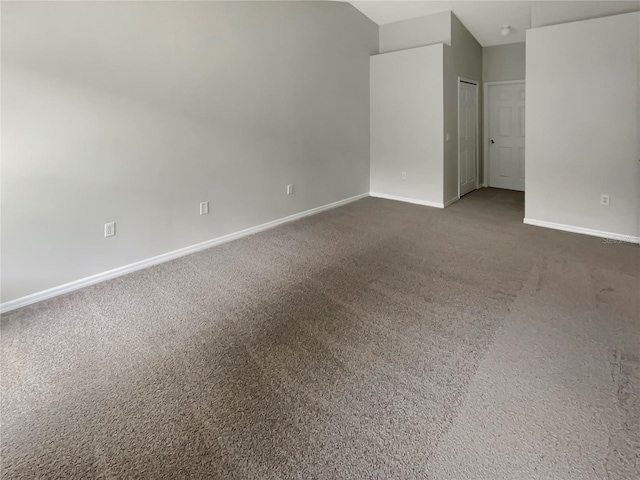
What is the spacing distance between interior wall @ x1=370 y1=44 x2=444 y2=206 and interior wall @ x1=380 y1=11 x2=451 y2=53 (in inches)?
11.7

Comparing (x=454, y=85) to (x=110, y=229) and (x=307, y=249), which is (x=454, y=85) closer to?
(x=307, y=249)

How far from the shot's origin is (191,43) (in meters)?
3.41

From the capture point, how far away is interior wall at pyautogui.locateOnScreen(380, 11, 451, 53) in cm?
526

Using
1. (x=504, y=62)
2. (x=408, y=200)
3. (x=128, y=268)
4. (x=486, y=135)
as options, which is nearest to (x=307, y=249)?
(x=128, y=268)

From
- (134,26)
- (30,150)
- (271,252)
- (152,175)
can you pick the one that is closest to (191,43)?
(134,26)

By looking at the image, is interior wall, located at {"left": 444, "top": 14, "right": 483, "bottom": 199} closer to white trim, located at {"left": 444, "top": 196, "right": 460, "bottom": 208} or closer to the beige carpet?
white trim, located at {"left": 444, "top": 196, "right": 460, "bottom": 208}

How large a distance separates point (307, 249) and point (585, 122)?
3.27 metres

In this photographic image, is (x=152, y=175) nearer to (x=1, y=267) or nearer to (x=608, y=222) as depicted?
(x=1, y=267)

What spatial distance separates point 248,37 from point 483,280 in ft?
10.8

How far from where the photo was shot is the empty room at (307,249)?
1.55 metres

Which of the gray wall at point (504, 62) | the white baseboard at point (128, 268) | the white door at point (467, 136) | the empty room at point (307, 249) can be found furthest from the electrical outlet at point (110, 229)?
the gray wall at point (504, 62)

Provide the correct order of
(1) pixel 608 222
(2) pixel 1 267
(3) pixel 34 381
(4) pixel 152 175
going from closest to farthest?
(3) pixel 34 381 → (2) pixel 1 267 → (4) pixel 152 175 → (1) pixel 608 222

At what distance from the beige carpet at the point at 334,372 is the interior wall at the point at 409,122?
2.46 m

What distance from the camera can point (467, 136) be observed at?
20.6 feet
